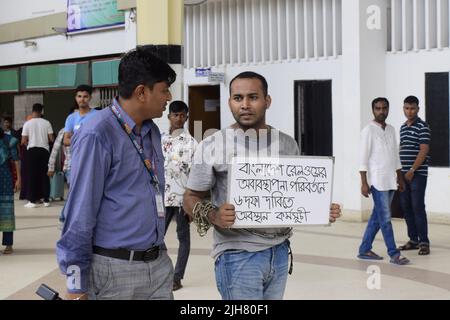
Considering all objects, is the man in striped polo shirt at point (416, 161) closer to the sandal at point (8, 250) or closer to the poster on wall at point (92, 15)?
the sandal at point (8, 250)

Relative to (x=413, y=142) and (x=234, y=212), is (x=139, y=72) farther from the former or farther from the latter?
(x=413, y=142)

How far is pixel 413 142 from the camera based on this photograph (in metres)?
8.52

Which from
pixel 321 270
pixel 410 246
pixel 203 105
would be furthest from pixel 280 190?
pixel 203 105

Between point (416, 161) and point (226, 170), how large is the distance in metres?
5.03

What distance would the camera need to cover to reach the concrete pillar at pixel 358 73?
36.5 feet

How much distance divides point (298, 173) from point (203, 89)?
10296 millimetres

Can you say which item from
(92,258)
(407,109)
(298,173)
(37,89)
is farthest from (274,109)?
(92,258)

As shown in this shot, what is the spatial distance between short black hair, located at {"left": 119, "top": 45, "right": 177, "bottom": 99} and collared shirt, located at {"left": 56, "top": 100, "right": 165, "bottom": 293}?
10cm

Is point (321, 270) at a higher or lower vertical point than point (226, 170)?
lower

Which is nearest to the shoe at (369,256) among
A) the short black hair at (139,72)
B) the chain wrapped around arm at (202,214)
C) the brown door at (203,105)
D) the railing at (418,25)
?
the railing at (418,25)

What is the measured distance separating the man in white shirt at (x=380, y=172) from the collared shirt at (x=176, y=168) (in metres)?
2.08

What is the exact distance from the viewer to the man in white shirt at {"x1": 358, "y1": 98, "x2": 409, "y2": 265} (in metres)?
7.86

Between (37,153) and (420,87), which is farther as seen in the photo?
(37,153)

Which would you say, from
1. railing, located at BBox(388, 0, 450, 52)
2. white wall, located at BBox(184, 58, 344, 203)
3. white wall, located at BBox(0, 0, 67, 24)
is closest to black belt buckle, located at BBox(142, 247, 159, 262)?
railing, located at BBox(388, 0, 450, 52)
